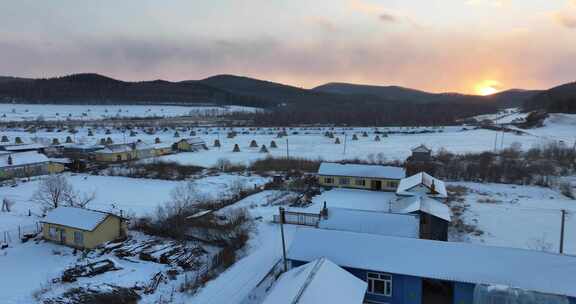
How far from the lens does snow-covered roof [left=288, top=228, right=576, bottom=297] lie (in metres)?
9.79

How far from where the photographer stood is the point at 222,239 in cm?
1612

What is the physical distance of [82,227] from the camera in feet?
52.8

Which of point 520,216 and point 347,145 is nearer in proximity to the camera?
point 520,216

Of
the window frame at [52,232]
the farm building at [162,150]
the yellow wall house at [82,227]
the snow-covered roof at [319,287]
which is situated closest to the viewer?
the snow-covered roof at [319,287]

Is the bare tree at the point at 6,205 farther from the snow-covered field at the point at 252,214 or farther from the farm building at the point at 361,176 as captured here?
the farm building at the point at 361,176

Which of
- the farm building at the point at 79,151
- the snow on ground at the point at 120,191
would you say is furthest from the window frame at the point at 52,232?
the farm building at the point at 79,151

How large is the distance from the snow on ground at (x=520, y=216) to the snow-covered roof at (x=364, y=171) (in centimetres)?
442

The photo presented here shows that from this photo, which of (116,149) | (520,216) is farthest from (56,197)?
(520,216)

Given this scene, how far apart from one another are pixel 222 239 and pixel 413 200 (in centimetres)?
870

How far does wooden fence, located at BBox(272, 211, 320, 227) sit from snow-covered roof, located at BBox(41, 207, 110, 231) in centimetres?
789

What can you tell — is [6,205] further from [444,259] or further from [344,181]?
[444,259]

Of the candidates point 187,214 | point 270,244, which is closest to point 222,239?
point 270,244

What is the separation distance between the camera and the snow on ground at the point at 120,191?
69.0 ft

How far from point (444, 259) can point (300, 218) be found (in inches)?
348
